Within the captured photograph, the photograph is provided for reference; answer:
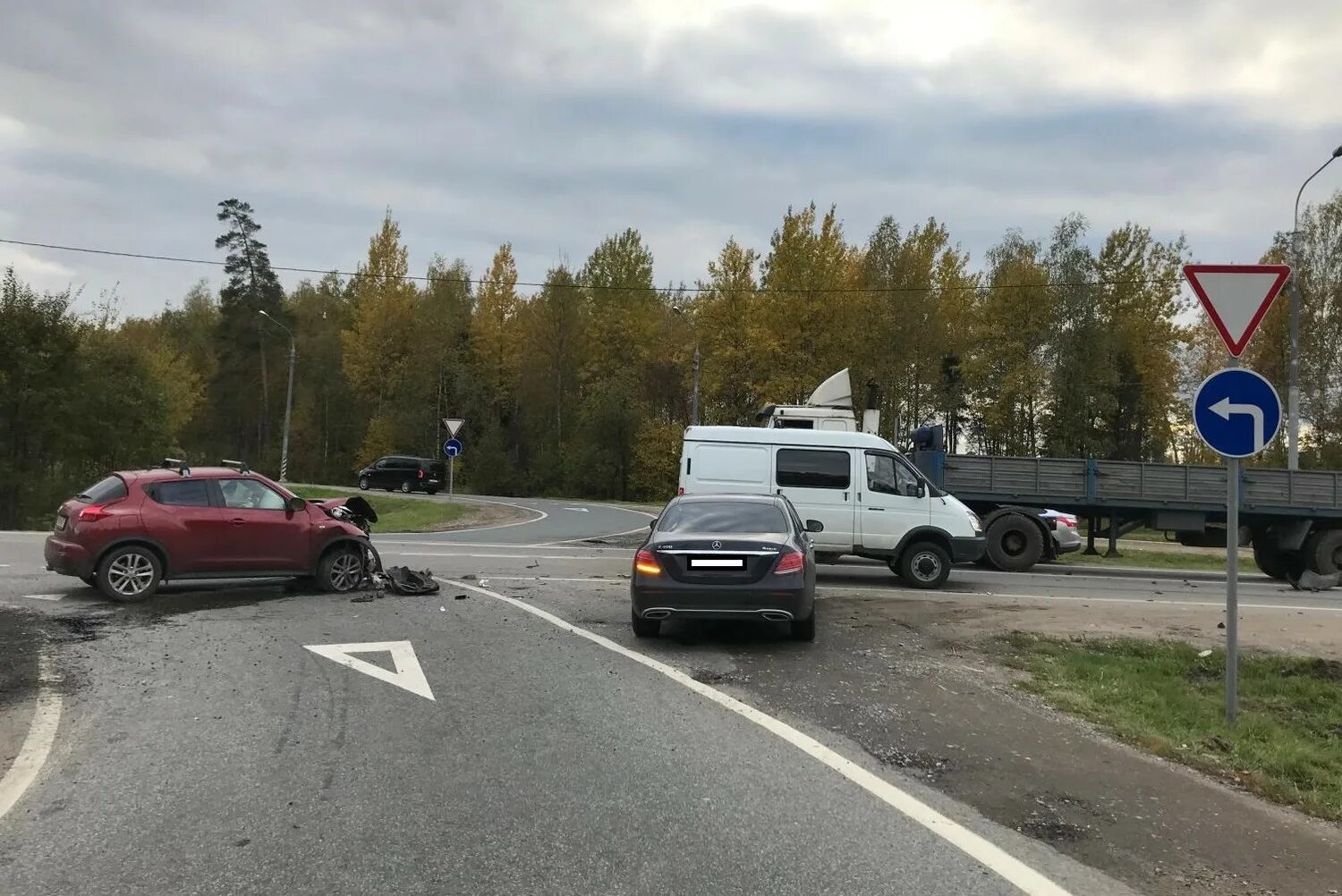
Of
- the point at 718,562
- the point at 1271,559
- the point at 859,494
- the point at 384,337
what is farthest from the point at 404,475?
the point at 718,562

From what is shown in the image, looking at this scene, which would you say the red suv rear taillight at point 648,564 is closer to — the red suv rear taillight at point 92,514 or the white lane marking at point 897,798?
the white lane marking at point 897,798

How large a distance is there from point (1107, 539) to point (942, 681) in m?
13.3

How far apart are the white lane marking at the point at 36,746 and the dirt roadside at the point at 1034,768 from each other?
14.5 feet

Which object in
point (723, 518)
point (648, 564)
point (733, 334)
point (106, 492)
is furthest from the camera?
point (733, 334)

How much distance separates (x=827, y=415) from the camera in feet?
59.6

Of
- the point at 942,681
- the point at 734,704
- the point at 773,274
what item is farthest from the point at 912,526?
the point at 773,274

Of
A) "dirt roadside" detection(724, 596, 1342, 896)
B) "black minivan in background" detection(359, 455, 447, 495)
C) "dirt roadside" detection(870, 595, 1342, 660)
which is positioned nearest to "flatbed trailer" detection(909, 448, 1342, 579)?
"dirt roadside" detection(870, 595, 1342, 660)

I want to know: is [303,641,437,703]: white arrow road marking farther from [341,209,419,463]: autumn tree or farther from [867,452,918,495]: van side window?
[341,209,419,463]: autumn tree

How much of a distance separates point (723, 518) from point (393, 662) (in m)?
3.31

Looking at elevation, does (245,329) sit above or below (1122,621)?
above

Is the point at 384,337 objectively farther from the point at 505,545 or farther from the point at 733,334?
the point at 505,545

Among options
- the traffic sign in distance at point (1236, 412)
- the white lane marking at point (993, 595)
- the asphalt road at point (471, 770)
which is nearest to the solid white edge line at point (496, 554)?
the white lane marking at point (993, 595)

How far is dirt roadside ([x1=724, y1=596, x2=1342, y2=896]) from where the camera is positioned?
414cm

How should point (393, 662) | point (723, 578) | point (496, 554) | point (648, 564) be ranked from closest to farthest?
point (393, 662), point (723, 578), point (648, 564), point (496, 554)
